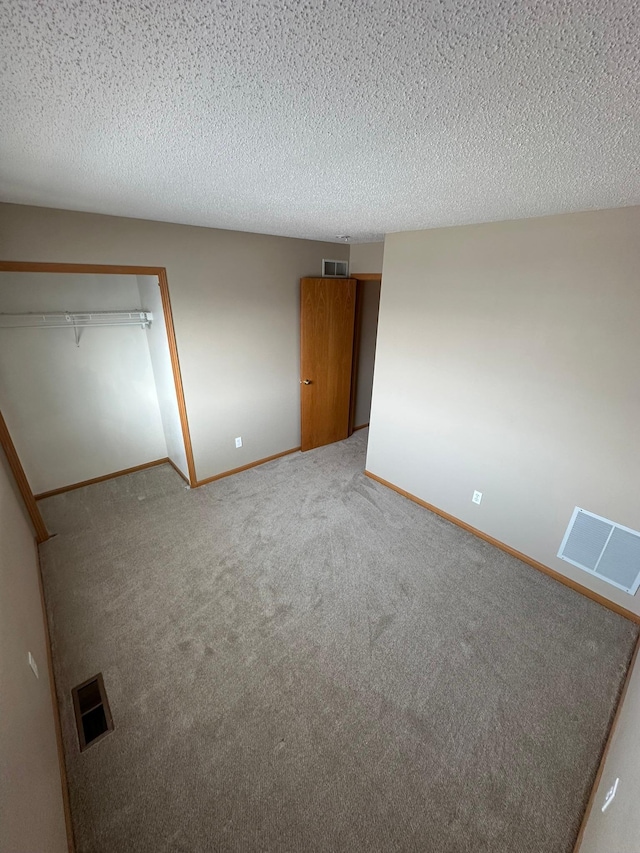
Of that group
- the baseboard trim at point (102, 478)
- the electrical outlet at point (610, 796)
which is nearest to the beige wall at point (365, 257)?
the baseboard trim at point (102, 478)

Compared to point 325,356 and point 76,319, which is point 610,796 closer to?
point 325,356

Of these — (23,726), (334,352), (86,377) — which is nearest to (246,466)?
(334,352)

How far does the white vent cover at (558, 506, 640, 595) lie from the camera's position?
2193 mm

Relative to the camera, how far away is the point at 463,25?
0.54 metres

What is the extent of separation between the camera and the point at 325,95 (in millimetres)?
778

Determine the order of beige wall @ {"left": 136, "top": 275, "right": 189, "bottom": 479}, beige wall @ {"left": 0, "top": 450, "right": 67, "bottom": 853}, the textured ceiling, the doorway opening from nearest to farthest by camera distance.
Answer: the textured ceiling
beige wall @ {"left": 0, "top": 450, "right": 67, "bottom": 853}
beige wall @ {"left": 136, "top": 275, "right": 189, "bottom": 479}
the doorway opening

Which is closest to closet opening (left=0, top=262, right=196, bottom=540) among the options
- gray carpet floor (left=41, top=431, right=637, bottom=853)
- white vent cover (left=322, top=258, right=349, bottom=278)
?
gray carpet floor (left=41, top=431, right=637, bottom=853)

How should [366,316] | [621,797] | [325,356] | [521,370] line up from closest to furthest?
[621,797] → [521,370] → [325,356] → [366,316]

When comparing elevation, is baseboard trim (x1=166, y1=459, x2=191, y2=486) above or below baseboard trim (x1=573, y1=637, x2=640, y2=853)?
below

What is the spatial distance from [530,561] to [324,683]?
1841 mm

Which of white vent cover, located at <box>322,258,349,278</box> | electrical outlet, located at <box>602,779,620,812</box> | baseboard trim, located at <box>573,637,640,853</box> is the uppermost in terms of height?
white vent cover, located at <box>322,258,349,278</box>

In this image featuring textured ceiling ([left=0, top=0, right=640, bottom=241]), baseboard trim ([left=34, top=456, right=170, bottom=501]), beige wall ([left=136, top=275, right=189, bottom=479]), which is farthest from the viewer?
baseboard trim ([left=34, top=456, right=170, bottom=501])

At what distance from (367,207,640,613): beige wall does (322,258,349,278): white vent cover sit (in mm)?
1037

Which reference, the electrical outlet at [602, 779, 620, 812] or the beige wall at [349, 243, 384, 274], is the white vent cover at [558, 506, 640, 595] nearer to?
the electrical outlet at [602, 779, 620, 812]
